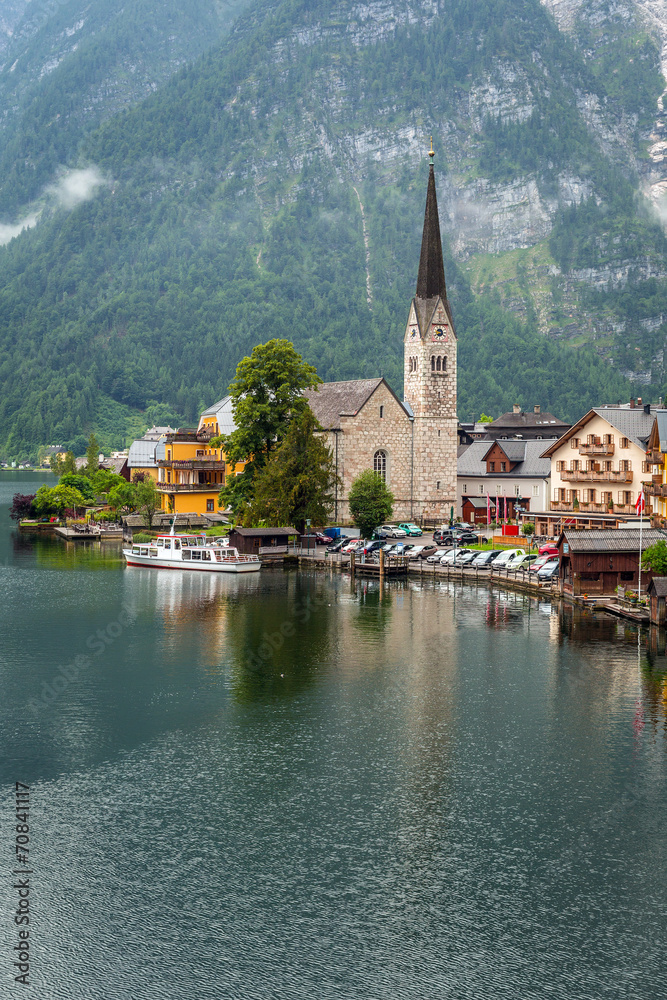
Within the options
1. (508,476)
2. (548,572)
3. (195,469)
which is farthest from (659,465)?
(195,469)

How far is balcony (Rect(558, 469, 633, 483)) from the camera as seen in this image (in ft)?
298

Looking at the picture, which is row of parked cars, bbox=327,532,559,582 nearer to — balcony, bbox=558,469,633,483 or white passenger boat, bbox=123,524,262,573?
white passenger boat, bbox=123,524,262,573

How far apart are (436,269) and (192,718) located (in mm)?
81903

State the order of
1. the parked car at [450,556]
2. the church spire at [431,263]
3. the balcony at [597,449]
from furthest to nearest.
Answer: the church spire at [431,263] → the balcony at [597,449] → the parked car at [450,556]

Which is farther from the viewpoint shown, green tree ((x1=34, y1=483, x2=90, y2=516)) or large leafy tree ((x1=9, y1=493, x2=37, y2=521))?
large leafy tree ((x1=9, y1=493, x2=37, y2=521))

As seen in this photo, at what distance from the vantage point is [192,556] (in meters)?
94.8

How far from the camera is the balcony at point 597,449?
303 feet

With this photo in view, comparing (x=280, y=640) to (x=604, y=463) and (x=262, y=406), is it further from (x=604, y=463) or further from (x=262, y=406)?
(x=604, y=463)

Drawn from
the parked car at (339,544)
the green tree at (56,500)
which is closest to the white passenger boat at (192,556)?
the parked car at (339,544)

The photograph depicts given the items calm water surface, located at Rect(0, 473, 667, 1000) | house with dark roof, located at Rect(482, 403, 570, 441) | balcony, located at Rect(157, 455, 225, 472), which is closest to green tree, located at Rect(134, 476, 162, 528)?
balcony, located at Rect(157, 455, 225, 472)

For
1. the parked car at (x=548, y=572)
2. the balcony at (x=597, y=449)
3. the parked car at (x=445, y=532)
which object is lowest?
the parked car at (x=548, y=572)

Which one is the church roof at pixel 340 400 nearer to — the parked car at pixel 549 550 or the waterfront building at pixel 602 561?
the parked car at pixel 549 550

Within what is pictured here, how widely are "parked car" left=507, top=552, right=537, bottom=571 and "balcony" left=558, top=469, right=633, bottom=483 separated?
472 inches

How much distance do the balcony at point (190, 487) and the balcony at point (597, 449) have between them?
48482mm
